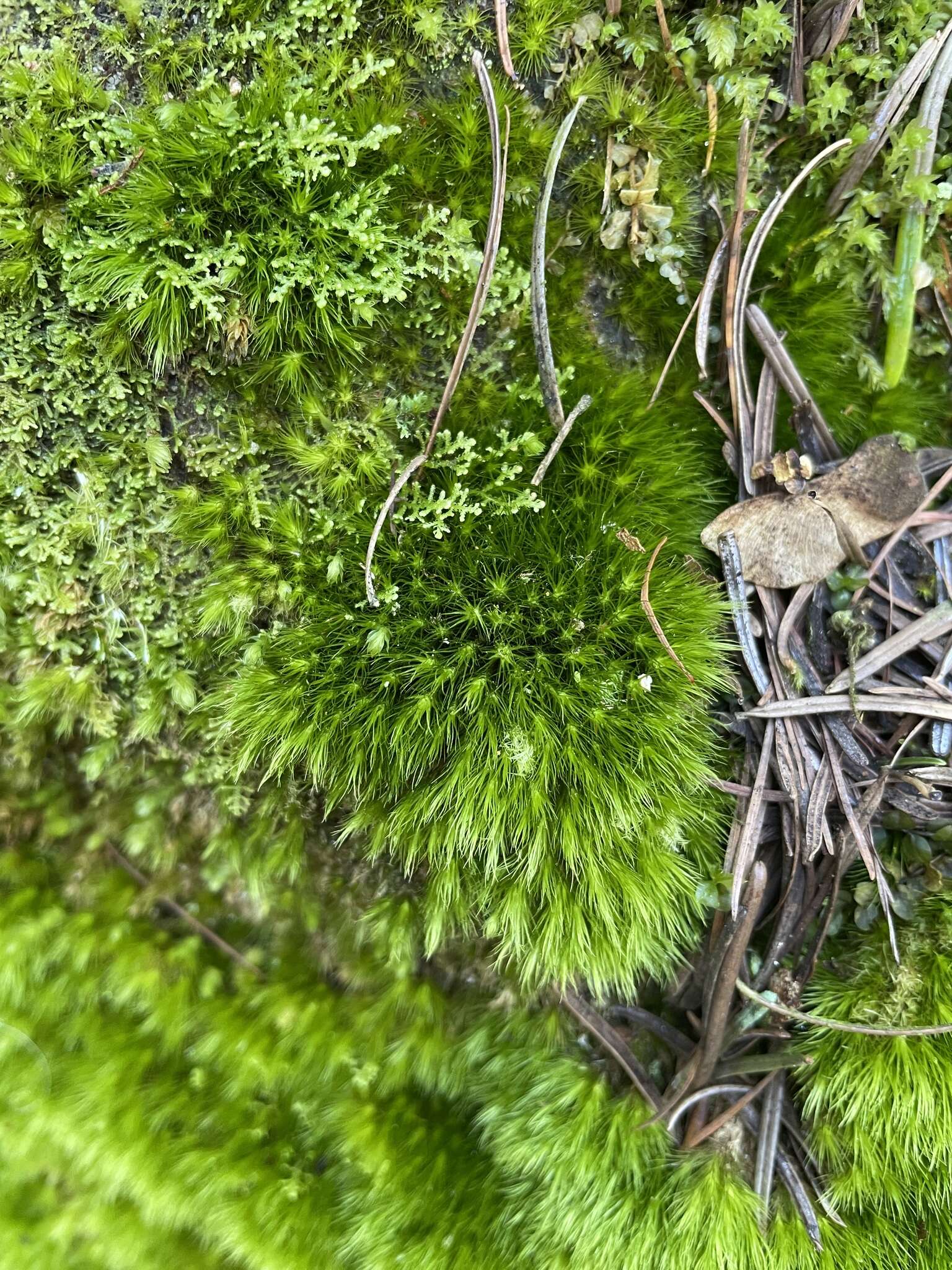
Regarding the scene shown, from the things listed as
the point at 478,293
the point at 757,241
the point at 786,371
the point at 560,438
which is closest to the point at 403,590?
the point at 560,438

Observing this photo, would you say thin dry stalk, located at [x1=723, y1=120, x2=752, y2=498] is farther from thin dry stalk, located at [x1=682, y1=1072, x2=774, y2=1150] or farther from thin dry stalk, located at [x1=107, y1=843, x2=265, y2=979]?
thin dry stalk, located at [x1=107, y1=843, x2=265, y2=979]

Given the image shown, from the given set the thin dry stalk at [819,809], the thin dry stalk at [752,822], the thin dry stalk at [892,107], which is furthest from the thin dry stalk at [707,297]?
the thin dry stalk at [819,809]

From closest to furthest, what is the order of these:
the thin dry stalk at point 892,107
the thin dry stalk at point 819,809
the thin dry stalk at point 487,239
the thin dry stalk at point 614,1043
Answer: the thin dry stalk at point 487,239 < the thin dry stalk at point 892,107 < the thin dry stalk at point 819,809 < the thin dry stalk at point 614,1043

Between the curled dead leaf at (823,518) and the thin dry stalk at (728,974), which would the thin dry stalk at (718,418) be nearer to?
the curled dead leaf at (823,518)

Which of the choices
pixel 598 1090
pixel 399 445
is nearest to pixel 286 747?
pixel 399 445

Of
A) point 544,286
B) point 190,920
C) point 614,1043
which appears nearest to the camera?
point 544,286

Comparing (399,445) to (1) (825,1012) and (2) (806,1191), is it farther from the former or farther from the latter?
(2) (806,1191)

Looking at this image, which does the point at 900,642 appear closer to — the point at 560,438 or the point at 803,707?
the point at 803,707
